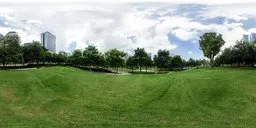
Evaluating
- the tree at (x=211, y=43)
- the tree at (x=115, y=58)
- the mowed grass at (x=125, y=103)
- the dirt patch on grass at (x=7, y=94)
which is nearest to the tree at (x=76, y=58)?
the tree at (x=115, y=58)

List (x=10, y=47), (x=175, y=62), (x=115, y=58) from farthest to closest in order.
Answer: (x=175, y=62) < (x=115, y=58) < (x=10, y=47)

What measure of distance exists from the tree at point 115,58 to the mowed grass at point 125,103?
77123mm

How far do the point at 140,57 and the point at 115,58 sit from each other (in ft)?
29.2

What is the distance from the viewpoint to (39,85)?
174 feet

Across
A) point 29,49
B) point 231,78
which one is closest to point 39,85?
point 231,78

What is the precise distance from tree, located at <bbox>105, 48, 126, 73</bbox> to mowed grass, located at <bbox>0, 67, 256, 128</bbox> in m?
77.1

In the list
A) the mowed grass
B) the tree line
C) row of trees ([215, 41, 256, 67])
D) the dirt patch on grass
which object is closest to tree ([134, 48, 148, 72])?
the tree line

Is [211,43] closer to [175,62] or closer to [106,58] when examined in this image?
[175,62]

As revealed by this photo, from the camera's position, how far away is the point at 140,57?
Answer: 135750 mm

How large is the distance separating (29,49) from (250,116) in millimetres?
105302

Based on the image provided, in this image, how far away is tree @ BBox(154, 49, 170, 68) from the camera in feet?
465

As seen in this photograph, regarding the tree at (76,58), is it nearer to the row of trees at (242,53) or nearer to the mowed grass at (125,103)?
the row of trees at (242,53)

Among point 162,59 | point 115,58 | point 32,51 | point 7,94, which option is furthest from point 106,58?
point 7,94

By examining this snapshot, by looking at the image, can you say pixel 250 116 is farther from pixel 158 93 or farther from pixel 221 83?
pixel 221 83
